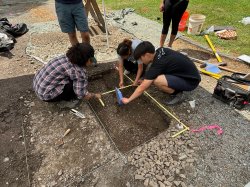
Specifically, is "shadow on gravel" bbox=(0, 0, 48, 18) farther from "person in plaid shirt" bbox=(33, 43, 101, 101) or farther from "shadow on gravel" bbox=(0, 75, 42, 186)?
"person in plaid shirt" bbox=(33, 43, 101, 101)

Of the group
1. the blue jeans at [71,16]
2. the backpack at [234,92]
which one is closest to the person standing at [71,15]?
the blue jeans at [71,16]

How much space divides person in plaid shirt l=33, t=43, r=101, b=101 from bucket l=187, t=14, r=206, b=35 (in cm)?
368

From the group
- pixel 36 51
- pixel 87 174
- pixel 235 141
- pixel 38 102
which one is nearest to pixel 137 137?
pixel 87 174

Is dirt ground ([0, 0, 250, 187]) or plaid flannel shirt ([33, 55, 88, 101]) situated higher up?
plaid flannel shirt ([33, 55, 88, 101])

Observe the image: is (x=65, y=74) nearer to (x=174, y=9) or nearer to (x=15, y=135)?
(x=15, y=135)

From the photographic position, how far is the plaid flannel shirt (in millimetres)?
3035

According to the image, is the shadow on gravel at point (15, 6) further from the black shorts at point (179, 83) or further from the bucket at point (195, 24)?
the black shorts at point (179, 83)

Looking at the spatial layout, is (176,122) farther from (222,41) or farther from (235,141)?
(222,41)

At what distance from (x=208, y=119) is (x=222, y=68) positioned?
1595mm

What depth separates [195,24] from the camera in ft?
18.3

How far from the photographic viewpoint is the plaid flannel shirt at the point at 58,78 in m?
3.04

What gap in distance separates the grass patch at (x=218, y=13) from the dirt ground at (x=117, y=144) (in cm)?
166

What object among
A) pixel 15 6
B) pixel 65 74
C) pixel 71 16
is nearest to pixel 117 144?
pixel 65 74

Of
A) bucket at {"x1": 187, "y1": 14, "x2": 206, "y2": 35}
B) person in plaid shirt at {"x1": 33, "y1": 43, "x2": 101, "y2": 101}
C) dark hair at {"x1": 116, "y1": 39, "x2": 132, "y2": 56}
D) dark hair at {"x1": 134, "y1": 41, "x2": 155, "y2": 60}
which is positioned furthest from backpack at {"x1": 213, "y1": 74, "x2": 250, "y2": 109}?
bucket at {"x1": 187, "y1": 14, "x2": 206, "y2": 35}
